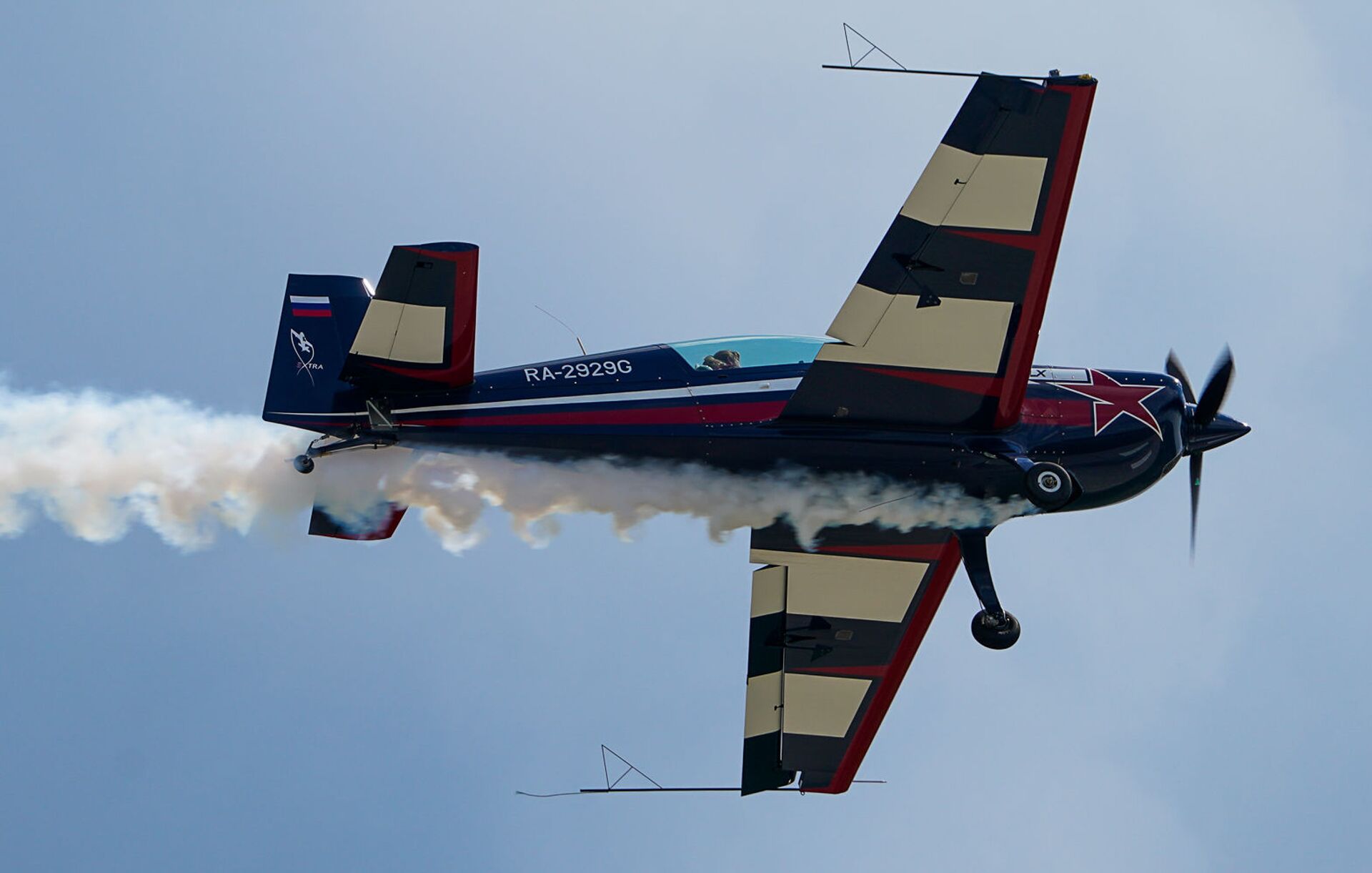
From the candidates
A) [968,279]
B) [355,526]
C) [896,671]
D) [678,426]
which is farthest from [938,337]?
[355,526]

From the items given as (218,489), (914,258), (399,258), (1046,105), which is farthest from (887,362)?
(218,489)

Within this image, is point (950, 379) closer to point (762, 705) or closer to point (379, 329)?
point (762, 705)

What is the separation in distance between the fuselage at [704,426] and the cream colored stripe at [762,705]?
3.26m

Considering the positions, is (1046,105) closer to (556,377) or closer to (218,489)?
(556,377)

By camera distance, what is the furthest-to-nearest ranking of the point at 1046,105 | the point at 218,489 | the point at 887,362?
the point at 218,489 < the point at 887,362 < the point at 1046,105

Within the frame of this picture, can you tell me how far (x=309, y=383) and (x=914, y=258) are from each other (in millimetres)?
5670

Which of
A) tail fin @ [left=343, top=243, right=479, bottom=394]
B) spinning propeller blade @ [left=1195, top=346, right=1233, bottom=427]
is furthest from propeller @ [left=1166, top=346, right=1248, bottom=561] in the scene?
tail fin @ [left=343, top=243, right=479, bottom=394]

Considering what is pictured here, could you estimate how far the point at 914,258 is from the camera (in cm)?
1459

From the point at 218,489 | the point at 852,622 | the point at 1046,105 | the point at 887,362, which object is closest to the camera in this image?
the point at 1046,105

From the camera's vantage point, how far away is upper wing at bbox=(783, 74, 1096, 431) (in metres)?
13.9

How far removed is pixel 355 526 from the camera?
1586 centimetres

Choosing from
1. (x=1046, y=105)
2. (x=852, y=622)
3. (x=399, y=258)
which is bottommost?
(x=852, y=622)

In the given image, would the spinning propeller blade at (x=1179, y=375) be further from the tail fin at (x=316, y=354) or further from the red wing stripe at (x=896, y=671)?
the tail fin at (x=316, y=354)

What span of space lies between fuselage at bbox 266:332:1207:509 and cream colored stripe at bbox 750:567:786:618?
207 centimetres
